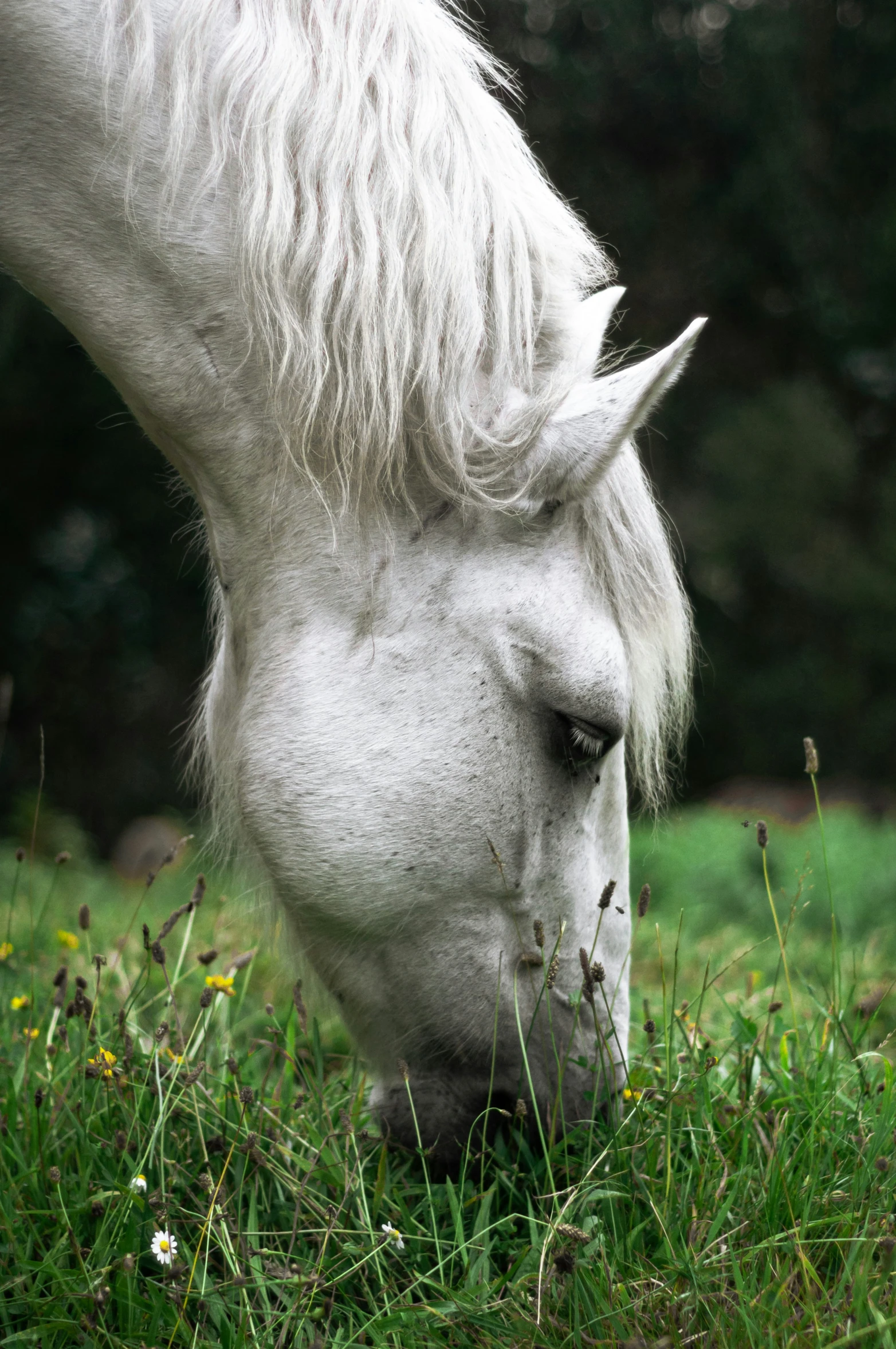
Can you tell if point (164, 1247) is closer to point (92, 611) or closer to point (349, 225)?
point (349, 225)

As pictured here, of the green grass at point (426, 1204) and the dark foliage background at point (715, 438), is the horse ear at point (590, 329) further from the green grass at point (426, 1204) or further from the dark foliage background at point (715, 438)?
the dark foliage background at point (715, 438)

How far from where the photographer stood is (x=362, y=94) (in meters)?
1.67

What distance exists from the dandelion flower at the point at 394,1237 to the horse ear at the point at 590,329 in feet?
4.06

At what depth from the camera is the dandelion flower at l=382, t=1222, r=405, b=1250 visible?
5.06 ft

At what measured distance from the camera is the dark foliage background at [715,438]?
10.3 meters

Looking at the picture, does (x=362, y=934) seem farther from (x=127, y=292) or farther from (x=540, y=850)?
(x=127, y=292)

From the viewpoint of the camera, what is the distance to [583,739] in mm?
1725

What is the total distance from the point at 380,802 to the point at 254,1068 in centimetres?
105

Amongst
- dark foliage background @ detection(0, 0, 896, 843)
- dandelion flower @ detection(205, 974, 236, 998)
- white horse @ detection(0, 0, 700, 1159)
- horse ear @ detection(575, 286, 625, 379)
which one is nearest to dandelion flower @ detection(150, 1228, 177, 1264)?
white horse @ detection(0, 0, 700, 1159)

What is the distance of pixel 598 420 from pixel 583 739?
461mm

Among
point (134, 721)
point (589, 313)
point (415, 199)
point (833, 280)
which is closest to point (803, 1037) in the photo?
point (589, 313)

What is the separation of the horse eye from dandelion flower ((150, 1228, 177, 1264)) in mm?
845

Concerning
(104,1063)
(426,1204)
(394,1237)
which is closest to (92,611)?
(104,1063)

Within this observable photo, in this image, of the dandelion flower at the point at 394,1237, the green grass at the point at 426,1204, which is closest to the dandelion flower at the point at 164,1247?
the green grass at the point at 426,1204
